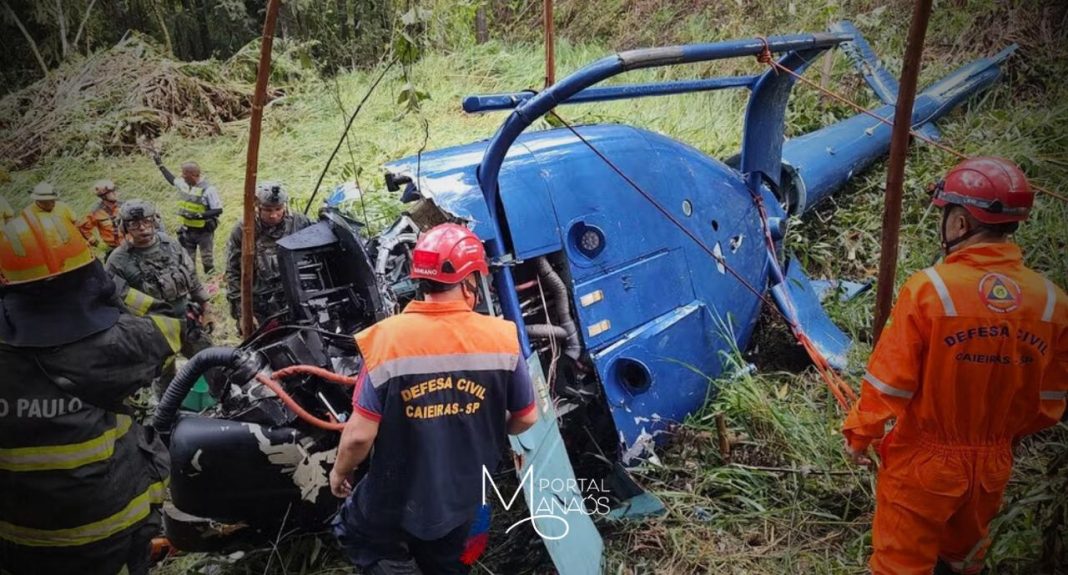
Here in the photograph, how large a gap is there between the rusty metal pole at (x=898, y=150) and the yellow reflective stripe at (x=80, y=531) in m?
2.79

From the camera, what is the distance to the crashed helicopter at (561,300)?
257 centimetres

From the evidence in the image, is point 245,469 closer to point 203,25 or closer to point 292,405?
point 292,405

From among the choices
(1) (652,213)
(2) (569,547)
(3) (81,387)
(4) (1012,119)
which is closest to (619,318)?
(1) (652,213)

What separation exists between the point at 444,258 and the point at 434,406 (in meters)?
0.48

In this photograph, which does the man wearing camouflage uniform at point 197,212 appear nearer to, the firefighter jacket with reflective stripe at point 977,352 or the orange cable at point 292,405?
the orange cable at point 292,405

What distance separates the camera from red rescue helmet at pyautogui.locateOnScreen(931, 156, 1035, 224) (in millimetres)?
2016

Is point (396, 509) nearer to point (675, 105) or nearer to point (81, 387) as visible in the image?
point (81, 387)

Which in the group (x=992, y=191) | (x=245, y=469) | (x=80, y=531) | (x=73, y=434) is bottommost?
(x=245, y=469)

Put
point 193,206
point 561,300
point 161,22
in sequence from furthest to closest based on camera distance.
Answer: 1. point 193,206
2. point 561,300
3. point 161,22

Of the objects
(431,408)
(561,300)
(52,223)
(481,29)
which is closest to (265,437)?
(431,408)

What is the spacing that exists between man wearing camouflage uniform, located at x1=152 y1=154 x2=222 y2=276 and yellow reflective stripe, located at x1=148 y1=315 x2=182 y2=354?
13.0 ft

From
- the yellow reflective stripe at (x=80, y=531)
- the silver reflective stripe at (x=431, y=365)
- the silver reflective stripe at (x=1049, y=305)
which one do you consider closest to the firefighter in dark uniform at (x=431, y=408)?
the silver reflective stripe at (x=431, y=365)

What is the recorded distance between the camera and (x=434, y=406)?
2.04 meters

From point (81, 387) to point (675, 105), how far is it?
6391 mm
